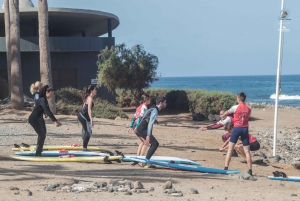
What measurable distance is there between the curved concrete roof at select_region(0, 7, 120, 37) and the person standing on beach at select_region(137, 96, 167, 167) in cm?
2318

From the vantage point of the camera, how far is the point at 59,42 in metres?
32.9

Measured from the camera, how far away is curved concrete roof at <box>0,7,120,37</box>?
33375mm

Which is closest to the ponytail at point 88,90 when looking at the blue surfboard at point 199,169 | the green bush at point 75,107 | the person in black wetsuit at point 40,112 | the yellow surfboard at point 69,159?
the person in black wetsuit at point 40,112

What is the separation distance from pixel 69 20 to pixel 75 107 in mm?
13053

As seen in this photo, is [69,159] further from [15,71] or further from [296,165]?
[15,71]

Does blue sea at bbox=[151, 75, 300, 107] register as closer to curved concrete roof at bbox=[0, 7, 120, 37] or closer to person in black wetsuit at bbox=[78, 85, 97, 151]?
curved concrete roof at bbox=[0, 7, 120, 37]

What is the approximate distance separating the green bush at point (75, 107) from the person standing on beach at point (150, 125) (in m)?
13.6

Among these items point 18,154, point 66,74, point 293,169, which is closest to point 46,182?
point 18,154

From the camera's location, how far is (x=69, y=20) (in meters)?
36.6

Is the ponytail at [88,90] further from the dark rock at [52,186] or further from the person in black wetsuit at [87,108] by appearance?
the dark rock at [52,186]

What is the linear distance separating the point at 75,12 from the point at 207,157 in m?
21.4

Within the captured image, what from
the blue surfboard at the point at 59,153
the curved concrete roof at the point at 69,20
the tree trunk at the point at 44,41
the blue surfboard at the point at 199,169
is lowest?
the blue surfboard at the point at 199,169

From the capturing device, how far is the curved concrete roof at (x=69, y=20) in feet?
109

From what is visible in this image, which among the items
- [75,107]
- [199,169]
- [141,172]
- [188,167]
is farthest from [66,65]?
[141,172]
